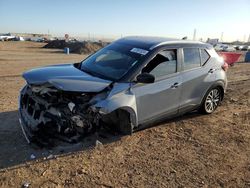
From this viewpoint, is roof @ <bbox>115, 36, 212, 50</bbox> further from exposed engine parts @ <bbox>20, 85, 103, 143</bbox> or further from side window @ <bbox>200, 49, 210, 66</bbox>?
exposed engine parts @ <bbox>20, 85, 103, 143</bbox>

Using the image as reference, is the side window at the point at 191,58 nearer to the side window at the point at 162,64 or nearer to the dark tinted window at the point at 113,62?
the side window at the point at 162,64

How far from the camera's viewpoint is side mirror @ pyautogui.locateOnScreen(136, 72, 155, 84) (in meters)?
5.31

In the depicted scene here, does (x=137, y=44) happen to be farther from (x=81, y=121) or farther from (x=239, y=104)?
(x=239, y=104)

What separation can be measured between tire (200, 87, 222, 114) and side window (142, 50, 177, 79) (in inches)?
61.5

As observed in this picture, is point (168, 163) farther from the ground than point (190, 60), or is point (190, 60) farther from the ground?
point (190, 60)

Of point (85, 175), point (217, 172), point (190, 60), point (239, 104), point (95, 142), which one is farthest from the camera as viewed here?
point (239, 104)

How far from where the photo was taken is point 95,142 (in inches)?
218

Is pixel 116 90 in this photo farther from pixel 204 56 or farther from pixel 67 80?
pixel 204 56

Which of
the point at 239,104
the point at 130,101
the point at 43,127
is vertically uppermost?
the point at 130,101

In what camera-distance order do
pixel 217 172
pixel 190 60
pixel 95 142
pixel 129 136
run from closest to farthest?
pixel 217 172, pixel 95 142, pixel 129 136, pixel 190 60

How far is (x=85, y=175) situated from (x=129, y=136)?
173 centimetres

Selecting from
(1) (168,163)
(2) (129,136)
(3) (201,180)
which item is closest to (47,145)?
(2) (129,136)

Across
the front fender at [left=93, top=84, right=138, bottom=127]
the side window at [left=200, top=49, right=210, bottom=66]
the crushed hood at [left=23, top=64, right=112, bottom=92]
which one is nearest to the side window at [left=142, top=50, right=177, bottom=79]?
the front fender at [left=93, top=84, right=138, bottom=127]

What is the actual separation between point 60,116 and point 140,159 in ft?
4.86
